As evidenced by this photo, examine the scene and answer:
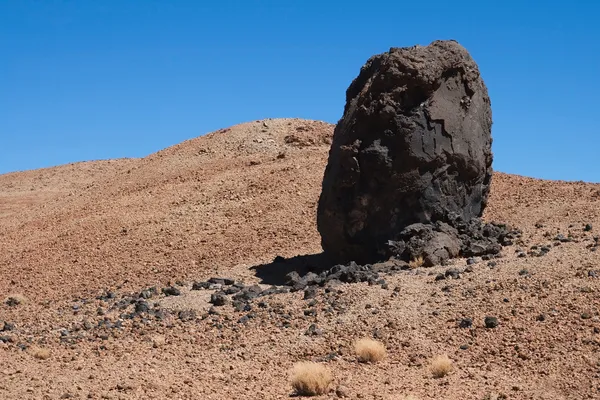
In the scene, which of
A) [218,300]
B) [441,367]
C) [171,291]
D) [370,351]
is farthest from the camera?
[171,291]

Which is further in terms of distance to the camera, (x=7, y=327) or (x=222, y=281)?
(x=222, y=281)

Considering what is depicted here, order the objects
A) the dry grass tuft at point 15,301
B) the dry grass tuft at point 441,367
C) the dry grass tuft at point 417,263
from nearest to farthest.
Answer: the dry grass tuft at point 441,367, the dry grass tuft at point 417,263, the dry grass tuft at point 15,301

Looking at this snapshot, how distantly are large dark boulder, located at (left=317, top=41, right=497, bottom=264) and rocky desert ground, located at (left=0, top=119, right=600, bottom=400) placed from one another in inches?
37.1

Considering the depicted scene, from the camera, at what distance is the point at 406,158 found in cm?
1523

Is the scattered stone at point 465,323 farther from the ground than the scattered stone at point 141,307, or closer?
farther from the ground

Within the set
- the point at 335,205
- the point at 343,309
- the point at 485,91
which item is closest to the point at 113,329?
the point at 343,309

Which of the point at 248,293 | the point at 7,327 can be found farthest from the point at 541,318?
the point at 7,327

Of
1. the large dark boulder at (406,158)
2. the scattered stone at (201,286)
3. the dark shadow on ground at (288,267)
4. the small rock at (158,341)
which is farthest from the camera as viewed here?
the dark shadow on ground at (288,267)

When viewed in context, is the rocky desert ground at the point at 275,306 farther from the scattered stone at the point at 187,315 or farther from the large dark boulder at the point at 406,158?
the large dark boulder at the point at 406,158

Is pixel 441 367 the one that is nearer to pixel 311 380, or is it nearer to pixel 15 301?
pixel 311 380

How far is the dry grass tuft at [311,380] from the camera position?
9.80 metres

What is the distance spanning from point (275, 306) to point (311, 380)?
3.49 metres

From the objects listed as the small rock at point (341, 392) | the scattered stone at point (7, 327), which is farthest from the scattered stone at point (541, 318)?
the scattered stone at point (7, 327)

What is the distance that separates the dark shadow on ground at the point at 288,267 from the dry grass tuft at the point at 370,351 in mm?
4773
